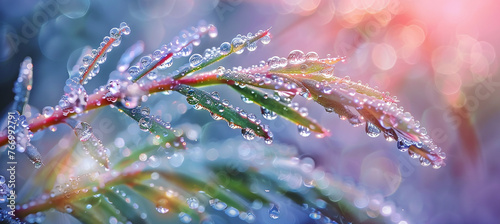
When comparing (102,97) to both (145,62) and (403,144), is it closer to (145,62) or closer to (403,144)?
(145,62)

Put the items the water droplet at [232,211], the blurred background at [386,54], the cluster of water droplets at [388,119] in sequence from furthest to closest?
the blurred background at [386,54]
the water droplet at [232,211]
the cluster of water droplets at [388,119]

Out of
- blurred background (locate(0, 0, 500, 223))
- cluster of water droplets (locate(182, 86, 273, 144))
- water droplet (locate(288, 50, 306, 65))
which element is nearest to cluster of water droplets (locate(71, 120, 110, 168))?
cluster of water droplets (locate(182, 86, 273, 144))

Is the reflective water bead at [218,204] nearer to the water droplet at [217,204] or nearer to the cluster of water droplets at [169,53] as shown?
the water droplet at [217,204]

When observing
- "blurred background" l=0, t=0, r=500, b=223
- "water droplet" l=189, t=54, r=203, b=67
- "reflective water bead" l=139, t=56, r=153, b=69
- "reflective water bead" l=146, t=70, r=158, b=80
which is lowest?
"reflective water bead" l=146, t=70, r=158, b=80

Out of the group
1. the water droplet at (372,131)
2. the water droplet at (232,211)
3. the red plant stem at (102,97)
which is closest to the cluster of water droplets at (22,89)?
the red plant stem at (102,97)

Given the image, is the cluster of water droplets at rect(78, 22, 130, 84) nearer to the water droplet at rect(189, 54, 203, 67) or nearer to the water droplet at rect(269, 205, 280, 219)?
the water droplet at rect(189, 54, 203, 67)

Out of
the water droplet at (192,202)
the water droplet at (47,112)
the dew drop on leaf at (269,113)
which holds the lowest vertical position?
the water droplet at (47,112)
